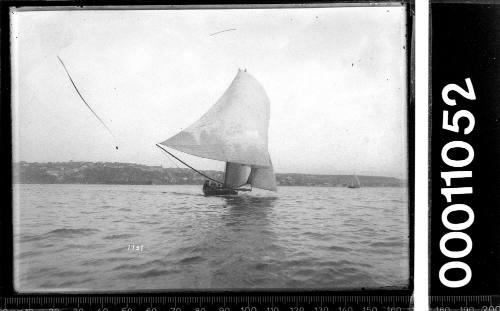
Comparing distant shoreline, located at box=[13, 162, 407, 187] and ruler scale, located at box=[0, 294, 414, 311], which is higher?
distant shoreline, located at box=[13, 162, 407, 187]

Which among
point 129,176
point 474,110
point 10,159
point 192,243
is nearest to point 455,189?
point 474,110

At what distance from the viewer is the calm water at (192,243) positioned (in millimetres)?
1147

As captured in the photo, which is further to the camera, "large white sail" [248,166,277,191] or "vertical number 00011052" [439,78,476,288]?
"large white sail" [248,166,277,191]

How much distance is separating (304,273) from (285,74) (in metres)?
0.74

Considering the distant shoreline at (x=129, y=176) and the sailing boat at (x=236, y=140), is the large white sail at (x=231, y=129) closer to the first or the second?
the sailing boat at (x=236, y=140)

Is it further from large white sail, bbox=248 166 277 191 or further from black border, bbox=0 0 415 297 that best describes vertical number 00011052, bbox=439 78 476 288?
large white sail, bbox=248 166 277 191

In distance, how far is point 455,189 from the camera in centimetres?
110

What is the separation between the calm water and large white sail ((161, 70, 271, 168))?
0.17m

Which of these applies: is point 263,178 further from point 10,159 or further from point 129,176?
point 10,159

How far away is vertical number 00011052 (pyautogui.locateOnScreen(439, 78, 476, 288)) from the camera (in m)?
1.10

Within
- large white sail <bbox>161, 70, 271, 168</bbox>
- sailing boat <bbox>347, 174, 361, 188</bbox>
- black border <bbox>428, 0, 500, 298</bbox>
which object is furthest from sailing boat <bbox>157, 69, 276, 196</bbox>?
black border <bbox>428, 0, 500, 298</bbox>

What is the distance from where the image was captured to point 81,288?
1.14 meters

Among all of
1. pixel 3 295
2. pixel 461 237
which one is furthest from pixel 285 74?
pixel 3 295

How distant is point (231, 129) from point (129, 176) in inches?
18.1
